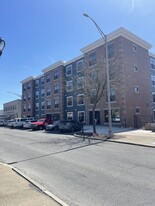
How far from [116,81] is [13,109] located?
65.8m

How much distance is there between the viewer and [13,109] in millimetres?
83500

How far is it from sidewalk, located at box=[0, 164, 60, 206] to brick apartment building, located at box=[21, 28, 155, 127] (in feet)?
57.8

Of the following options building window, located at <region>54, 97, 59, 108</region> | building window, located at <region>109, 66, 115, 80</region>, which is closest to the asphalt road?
building window, located at <region>109, 66, 115, 80</region>

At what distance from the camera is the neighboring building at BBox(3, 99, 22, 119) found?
260 ft

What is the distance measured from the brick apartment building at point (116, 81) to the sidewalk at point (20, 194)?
57.8 ft

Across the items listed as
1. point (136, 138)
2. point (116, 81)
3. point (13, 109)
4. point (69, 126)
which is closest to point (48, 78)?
point (69, 126)

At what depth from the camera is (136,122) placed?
111 ft

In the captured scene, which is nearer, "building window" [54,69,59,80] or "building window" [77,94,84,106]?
"building window" [77,94,84,106]

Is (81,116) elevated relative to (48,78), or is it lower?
lower

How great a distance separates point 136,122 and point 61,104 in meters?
18.5

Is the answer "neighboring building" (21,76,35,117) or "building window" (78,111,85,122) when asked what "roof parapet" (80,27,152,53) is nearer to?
"building window" (78,111,85,122)

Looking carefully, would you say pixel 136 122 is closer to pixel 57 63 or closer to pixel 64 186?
pixel 57 63

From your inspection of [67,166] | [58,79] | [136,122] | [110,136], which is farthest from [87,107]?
[67,166]

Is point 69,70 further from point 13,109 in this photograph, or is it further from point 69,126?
point 13,109
